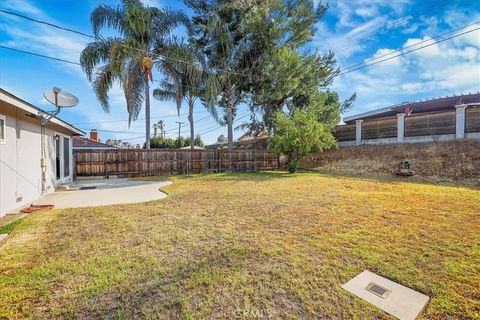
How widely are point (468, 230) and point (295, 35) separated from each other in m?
13.8

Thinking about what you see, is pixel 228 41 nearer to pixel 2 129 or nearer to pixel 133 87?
pixel 133 87

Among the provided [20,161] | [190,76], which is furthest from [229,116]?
[20,161]

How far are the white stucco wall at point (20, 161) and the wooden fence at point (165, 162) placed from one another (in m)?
4.02

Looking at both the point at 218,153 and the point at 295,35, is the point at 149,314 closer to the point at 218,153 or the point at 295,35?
the point at 218,153

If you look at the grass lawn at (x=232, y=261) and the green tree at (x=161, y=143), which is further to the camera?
the green tree at (x=161, y=143)

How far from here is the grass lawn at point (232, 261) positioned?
1717 millimetres

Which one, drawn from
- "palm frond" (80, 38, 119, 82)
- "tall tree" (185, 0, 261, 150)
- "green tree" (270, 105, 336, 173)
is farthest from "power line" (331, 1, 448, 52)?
"palm frond" (80, 38, 119, 82)

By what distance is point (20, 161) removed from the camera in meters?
4.82

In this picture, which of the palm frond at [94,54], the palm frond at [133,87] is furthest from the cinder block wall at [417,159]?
the palm frond at [94,54]

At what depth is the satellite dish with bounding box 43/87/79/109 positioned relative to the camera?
213 inches

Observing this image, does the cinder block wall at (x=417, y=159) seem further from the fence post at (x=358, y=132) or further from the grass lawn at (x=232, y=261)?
the grass lawn at (x=232, y=261)

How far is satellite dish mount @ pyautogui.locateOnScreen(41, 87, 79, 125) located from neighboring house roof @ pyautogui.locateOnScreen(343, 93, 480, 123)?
53.5 feet

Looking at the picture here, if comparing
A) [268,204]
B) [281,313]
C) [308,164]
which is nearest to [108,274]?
[281,313]

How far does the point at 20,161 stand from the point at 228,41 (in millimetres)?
11341
